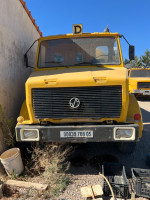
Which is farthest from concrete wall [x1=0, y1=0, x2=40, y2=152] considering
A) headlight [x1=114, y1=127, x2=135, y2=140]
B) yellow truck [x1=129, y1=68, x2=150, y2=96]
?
yellow truck [x1=129, y1=68, x2=150, y2=96]

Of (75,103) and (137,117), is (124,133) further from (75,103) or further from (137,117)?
(75,103)

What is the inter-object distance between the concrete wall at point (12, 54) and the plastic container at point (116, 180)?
98.3 inches

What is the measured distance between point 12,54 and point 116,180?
3.74 meters

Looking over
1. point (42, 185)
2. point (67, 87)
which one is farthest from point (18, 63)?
point (42, 185)

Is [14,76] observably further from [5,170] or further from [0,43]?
[5,170]

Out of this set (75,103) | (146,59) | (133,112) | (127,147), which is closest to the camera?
(75,103)

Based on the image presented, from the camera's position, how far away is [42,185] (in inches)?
113

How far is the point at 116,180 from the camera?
3113 millimetres

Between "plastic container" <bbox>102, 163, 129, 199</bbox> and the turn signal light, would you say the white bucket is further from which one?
the turn signal light

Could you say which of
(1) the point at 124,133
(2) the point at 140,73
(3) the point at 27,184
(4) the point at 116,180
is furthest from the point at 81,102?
(2) the point at 140,73

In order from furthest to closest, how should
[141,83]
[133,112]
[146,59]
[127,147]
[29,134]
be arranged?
[146,59] < [141,83] < [127,147] < [133,112] < [29,134]

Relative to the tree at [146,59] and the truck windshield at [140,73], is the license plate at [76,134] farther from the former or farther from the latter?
the tree at [146,59]

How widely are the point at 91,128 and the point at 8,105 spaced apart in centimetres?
213

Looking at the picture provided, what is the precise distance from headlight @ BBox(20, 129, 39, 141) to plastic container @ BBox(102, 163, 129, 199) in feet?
4.54
